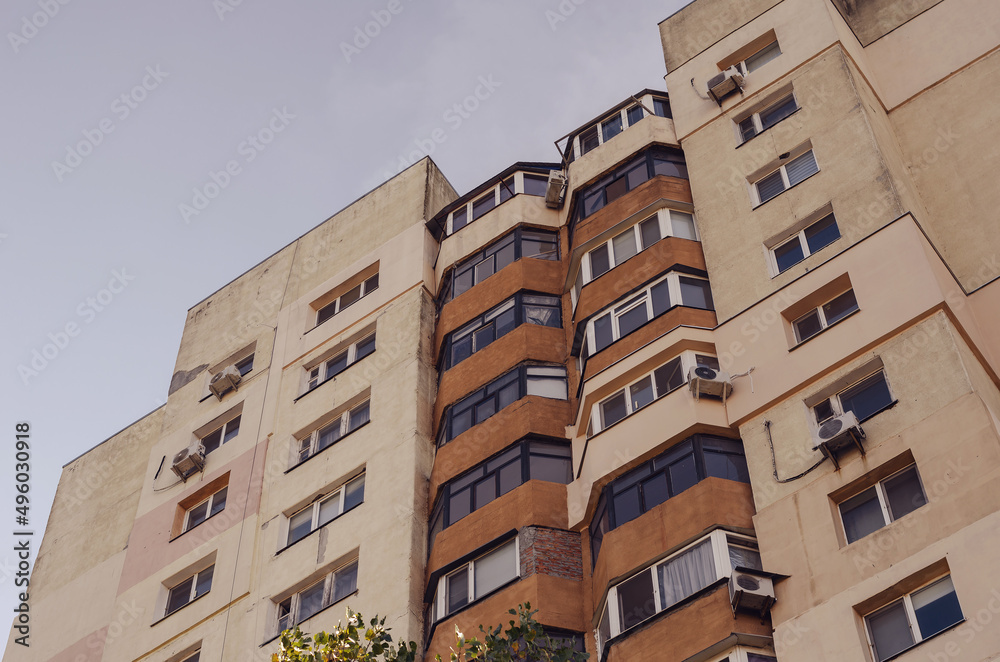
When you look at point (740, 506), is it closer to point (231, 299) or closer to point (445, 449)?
point (445, 449)

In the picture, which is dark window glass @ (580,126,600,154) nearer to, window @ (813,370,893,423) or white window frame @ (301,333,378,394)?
white window frame @ (301,333,378,394)

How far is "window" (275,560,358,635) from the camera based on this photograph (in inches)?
1056

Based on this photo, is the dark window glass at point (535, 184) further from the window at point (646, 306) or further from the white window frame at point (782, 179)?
the window at point (646, 306)

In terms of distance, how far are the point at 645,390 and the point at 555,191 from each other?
9073mm

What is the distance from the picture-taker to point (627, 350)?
2558cm

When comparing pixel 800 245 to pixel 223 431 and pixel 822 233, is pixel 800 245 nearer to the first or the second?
pixel 822 233

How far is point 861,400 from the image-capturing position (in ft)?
71.2

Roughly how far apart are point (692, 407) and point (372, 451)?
8801 millimetres

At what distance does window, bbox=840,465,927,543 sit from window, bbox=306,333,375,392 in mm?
15328

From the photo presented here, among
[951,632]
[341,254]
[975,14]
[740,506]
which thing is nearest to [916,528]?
[951,632]

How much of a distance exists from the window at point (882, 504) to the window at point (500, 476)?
22.9 ft

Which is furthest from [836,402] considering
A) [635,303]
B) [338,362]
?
[338,362]

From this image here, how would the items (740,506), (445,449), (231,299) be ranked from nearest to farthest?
(740,506) → (445,449) → (231,299)

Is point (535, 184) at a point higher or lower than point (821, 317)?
higher
